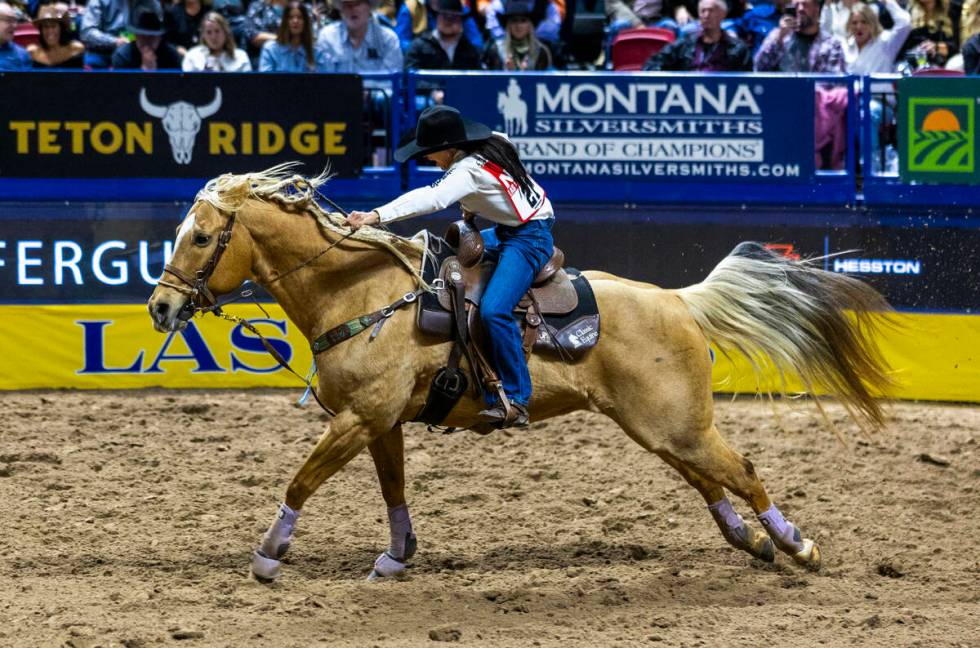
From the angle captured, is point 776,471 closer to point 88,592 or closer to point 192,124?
point 88,592

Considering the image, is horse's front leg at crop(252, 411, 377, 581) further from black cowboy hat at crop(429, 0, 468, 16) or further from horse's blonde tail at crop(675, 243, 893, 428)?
black cowboy hat at crop(429, 0, 468, 16)

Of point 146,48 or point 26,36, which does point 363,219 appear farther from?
point 26,36

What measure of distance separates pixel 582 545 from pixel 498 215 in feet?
6.34

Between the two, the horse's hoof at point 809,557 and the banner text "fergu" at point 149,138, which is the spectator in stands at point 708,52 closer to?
the banner text "fergu" at point 149,138

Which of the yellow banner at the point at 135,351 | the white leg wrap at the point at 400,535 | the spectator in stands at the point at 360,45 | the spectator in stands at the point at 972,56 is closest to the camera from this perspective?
the white leg wrap at the point at 400,535

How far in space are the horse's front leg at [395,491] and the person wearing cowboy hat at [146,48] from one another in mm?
6054

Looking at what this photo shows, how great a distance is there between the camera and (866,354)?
7.15m

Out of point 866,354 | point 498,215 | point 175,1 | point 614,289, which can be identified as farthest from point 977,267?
point 175,1

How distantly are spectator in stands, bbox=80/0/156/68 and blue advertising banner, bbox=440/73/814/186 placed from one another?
12.3 ft

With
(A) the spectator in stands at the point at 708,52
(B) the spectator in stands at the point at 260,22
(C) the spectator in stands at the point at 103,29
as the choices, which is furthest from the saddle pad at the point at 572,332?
(C) the spectator in stands at the point at 103,29

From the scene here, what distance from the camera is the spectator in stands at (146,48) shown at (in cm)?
1166

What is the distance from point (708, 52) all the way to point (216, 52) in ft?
13.7

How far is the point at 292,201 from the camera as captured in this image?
652 cm

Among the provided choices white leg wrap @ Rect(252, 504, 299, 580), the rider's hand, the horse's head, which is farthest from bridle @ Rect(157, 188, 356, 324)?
white leg wrap @ Rect(252, 504, 299, 580)
